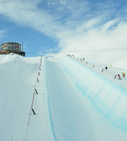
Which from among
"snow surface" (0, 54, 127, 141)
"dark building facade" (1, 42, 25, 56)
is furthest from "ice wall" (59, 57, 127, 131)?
"dark building facade" (1, 42, 25, 56)

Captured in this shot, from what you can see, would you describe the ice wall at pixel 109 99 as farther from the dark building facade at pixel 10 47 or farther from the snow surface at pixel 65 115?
the dark building facade at pixel 10 47

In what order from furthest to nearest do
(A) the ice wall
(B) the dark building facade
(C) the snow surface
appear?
1. (B) the dark building facade
2. (A) the ice wall
3. (C) the snow surface

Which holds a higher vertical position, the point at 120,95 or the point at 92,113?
the point at 120,95

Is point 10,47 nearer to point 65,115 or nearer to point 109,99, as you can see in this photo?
point 65,115

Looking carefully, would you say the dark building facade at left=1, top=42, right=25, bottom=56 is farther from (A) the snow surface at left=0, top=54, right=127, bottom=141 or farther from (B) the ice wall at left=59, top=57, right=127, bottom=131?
(B) the ice wall at left=59, top=57, right=127, bottom=131

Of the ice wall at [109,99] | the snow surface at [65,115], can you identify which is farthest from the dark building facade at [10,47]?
the ice wall at [109,99]

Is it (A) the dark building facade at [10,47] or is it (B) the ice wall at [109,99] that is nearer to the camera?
(B) the ice wall at [109,99]

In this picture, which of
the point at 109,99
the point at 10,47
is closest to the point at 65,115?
the point at 109,99

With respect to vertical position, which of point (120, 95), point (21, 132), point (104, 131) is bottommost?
point (104, 131)

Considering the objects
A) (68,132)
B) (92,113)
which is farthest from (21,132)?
(92,113)

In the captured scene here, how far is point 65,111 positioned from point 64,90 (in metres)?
4.46

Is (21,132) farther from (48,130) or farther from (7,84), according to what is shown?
(7,84)

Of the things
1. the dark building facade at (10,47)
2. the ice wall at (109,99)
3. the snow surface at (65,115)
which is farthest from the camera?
the dark building facade at (10,47)

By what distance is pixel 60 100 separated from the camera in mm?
11156
